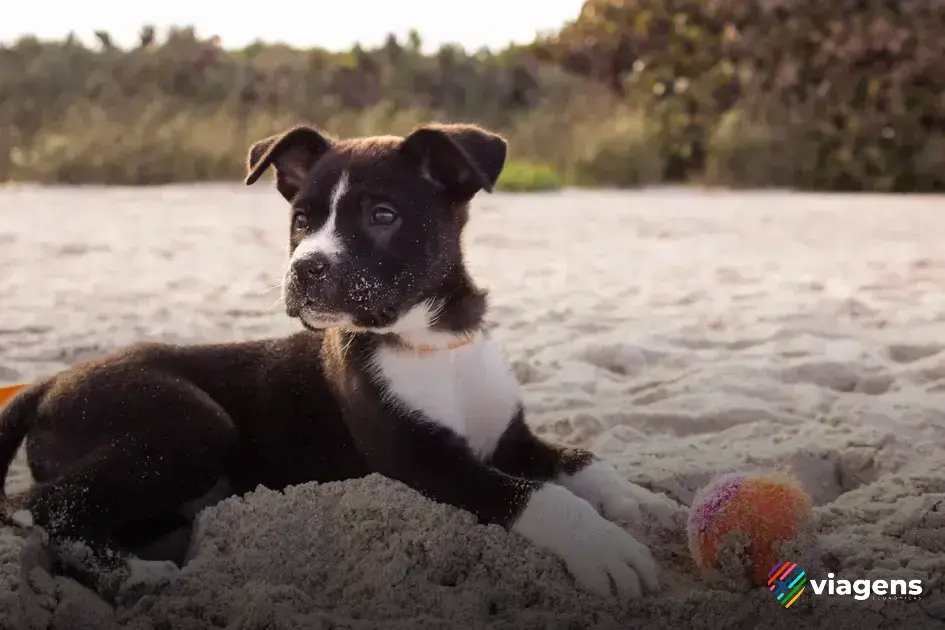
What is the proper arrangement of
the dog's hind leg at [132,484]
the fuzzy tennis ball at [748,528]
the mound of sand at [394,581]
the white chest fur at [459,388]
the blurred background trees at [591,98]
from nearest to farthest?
1. the mound of sand at [394,581]
2. the fuzzy tennis ball at [748,528]
3. the dog's hind leg at [132,484]
4. the white chest fur at [459,388]
5. the blurred background trees at [591,98]

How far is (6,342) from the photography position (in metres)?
4.57

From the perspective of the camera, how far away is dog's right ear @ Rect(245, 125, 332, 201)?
9.71 feet

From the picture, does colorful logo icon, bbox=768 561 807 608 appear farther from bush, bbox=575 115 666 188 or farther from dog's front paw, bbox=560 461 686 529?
bush, bbox=575 115 666 188

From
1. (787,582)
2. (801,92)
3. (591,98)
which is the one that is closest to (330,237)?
(787,582)

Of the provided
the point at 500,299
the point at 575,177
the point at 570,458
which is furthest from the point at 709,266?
the point at 575,177

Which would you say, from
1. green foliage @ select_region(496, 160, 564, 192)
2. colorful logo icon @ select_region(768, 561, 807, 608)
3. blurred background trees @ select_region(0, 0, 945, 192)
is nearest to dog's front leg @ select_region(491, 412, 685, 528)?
colorful logo icon @ select_region(768, 561, 807, 608)

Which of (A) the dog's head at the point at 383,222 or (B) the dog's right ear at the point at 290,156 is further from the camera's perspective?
(B) the dog's right ear at the point at 290,156

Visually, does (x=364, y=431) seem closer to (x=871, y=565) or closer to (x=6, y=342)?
(x=871, y=565)

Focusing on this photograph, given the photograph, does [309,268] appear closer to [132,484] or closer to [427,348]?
[427,348]

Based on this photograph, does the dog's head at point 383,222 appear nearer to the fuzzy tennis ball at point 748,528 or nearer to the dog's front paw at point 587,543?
the dog's front paw at point 587,543

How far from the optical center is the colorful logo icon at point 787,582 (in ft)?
7.25

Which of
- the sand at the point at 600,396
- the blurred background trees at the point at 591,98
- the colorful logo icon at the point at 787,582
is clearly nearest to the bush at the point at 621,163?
the blurred background trees at the point at 591,98

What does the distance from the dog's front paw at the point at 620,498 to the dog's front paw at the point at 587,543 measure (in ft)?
0.92

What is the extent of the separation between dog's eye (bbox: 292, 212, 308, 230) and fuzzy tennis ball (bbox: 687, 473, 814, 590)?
133 centimetres
